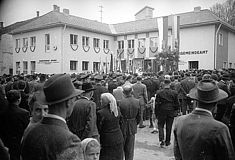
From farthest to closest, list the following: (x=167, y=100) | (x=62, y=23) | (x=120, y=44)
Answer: (x=120, y=44) < (x=62, y=23) < (x=167, y=100)

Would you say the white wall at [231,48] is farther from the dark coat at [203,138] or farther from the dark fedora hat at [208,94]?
the dark coat at [203,138]

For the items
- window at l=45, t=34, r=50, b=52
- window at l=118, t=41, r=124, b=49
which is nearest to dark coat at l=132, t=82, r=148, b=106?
window at l=45, t=34, r=50, b=52

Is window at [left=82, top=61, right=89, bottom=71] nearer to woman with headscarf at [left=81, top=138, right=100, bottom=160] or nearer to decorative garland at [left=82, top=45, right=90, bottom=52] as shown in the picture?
decorative garland at [left=82, top=45, right=90, bottom=52]

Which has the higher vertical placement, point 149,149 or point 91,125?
point 91,125

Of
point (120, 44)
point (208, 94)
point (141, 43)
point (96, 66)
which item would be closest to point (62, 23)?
point (96, 66)

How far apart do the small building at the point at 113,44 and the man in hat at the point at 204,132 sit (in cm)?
2028

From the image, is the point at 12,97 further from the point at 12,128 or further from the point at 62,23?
the point at 62,23

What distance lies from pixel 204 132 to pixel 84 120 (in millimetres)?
2399

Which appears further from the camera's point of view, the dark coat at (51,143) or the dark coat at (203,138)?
the dark coat at (203,138)

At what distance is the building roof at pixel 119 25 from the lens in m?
26.0

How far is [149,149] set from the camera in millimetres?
6922

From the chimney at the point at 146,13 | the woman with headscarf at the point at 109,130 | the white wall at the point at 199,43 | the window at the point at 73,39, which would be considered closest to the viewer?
the woman with headscarf at the point at 109,130

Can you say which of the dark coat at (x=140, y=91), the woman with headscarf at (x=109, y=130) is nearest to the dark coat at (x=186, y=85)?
the dark coat at (x=140, y=91)

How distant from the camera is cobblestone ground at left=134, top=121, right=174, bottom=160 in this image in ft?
20.7
